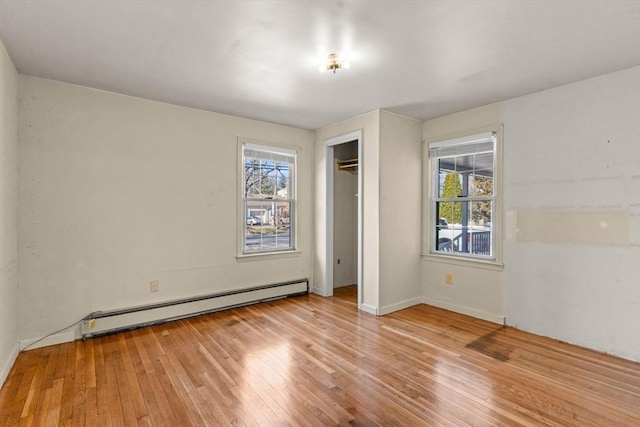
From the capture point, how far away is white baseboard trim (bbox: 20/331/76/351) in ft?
9.74

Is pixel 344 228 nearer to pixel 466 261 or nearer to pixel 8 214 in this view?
pixel 466 261

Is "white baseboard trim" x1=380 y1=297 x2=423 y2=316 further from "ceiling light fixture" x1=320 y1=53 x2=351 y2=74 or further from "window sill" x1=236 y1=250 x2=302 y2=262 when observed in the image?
"ceiling light fixture" x1=320 y1=53 x2=351 y2=74

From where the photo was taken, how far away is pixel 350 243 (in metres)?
5.70

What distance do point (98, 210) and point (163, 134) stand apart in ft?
3.66

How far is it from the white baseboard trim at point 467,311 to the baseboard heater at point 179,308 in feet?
6.25

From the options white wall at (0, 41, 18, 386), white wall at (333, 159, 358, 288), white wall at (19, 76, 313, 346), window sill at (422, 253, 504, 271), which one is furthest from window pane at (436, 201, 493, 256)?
white wall at (0, 41, 18, 386)

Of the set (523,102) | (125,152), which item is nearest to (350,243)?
(523,102)

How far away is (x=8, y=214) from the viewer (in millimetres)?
2650

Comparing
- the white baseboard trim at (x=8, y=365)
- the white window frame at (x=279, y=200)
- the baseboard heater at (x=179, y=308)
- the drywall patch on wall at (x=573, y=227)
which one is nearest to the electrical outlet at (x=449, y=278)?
the drywall patch on wall at (x=573, y=227)

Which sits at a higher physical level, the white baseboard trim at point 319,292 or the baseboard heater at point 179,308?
the baseboard heater at point 179,308

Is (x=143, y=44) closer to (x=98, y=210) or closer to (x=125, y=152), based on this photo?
(x=125, y=152)

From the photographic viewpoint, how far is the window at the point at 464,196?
393cm

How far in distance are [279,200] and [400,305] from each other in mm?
2299

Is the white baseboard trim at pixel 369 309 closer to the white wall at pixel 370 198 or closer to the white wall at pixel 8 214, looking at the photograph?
the white wall at pixel 370 198
